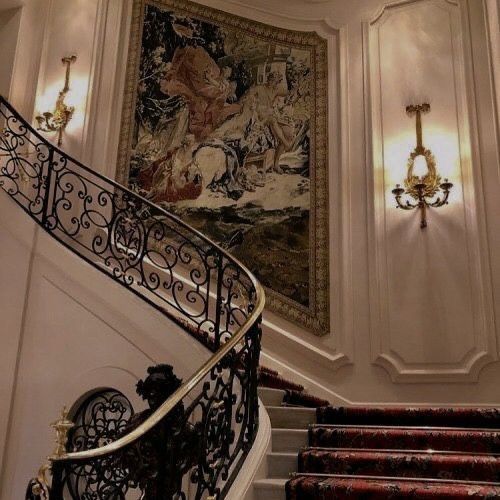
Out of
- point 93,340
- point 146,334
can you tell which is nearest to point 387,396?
point 146,334

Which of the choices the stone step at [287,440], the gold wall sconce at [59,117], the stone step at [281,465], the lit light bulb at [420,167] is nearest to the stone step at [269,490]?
the stone step at [281,465]

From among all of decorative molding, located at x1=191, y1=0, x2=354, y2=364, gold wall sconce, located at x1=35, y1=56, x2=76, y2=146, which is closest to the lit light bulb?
decorative molding, located at x1=191, y1=0, x2=354, y2=364

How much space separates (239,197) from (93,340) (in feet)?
7.94

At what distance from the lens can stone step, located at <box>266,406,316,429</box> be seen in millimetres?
4516

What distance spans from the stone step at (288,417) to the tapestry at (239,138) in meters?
1.89

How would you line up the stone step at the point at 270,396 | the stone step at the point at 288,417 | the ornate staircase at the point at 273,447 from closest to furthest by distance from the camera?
the ornate staircase at the point at 273,447 → the stone step at the point at 288,417 → the stone step at the point at 270,396

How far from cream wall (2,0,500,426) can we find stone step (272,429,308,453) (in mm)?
2050

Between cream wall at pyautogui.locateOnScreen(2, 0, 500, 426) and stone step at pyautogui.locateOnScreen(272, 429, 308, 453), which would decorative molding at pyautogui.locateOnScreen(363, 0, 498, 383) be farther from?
stone step at pyautogui.locateOnScreen(272, 429, 308, 453)

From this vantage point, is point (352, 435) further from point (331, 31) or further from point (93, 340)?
point (331, 31)

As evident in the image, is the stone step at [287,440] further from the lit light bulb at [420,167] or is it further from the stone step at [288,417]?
the lit light bulb at [420,167]

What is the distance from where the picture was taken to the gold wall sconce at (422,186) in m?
6.26

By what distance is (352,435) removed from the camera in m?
4.10

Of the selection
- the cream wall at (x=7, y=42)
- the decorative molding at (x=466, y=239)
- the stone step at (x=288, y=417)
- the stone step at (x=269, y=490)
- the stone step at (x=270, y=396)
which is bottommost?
the stone step at (x=269, y=490)

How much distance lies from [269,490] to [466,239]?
3538 millimetres
